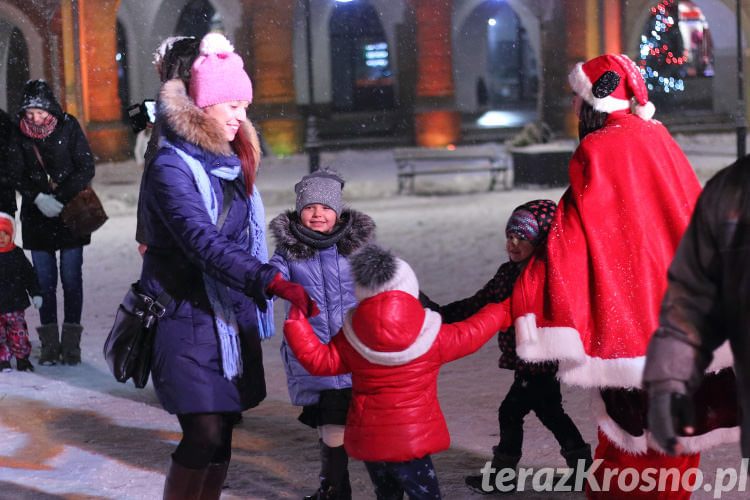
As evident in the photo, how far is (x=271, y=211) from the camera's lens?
16.2 m

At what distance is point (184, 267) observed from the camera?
3312 millimetres

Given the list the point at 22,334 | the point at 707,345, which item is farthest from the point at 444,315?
the point at 22,334

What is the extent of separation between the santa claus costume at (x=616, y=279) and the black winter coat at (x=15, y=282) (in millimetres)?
4131

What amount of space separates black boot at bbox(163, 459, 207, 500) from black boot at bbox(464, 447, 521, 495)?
131 centimetres

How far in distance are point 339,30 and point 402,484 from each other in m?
26.9

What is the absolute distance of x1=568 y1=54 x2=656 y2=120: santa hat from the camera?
337 centimetres

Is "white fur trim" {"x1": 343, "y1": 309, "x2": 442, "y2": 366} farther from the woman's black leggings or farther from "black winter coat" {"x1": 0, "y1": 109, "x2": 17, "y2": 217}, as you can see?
"black winter coat" {"x1": 0, "y1": 109, "x2": 17, "y2": 217}

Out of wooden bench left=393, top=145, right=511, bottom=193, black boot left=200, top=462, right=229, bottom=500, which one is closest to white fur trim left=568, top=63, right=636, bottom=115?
black boot left=200, top=462, right=229, bottom=500

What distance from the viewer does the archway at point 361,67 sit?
29.3 meters

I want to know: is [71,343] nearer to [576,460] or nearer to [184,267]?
[184,267]

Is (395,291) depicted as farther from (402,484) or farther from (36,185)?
(36,185)

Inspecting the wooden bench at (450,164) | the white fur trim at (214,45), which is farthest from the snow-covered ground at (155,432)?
the wooden bench at (450,164)

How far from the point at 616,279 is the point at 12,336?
4541 millimetres

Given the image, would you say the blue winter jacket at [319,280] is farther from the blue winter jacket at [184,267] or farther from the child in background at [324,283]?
the blue winter jacket at [184,267]
